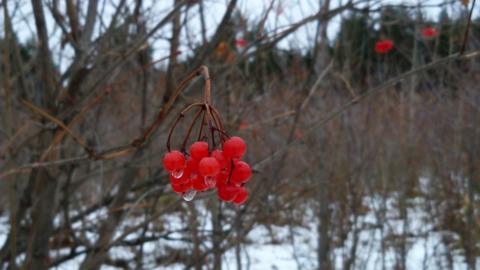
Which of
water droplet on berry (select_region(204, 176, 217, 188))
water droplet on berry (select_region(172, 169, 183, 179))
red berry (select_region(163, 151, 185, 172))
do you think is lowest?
water droplet on berry (select_region(204, 176, 217, 188))

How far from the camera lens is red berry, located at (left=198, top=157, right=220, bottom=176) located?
952mm

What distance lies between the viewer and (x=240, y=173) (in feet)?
3.41

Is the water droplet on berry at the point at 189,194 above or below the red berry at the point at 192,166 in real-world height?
below

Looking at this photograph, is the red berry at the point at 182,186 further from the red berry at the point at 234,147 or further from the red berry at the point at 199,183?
the red berry at the point at 234,147

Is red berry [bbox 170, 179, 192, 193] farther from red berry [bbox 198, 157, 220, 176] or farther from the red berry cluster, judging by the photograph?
red berry [bbox 198, 157, 220, 176]

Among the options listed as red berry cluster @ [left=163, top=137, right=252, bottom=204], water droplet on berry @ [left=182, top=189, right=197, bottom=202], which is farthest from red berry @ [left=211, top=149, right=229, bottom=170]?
water droplet on berry @ [left=182, top=189, right=197, bottom=202]

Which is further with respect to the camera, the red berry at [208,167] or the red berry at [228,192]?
the red berry at [228,192]

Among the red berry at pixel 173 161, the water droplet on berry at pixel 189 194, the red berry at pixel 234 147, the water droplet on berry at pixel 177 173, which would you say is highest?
the red berry at pixel 234 147

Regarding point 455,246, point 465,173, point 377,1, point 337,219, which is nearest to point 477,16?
point 377,1

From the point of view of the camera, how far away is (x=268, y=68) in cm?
588

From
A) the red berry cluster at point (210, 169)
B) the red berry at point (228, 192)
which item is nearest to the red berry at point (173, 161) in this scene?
the red berry cluster at point (210, 169)

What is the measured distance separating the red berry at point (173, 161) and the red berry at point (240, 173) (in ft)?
0.32

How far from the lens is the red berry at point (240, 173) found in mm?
1037

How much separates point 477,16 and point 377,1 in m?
1.41
